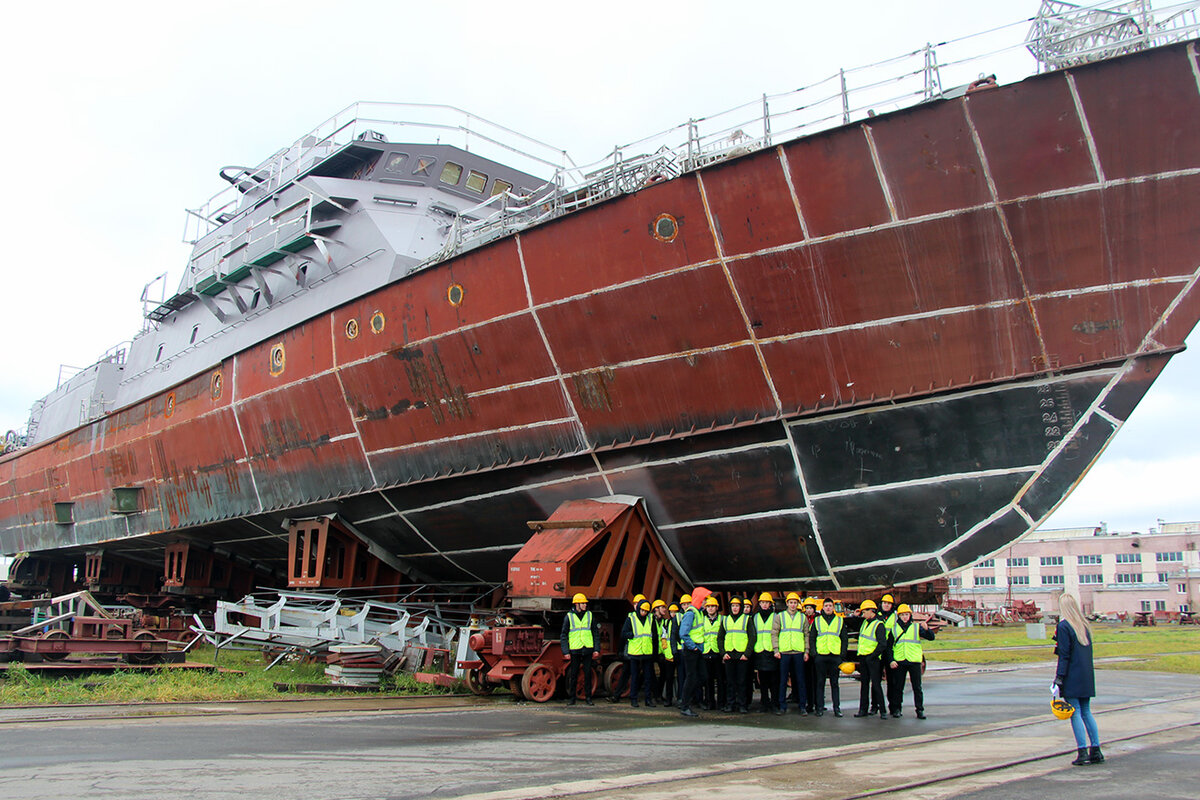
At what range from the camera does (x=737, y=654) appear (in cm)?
877

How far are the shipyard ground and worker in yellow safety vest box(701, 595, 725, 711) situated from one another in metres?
0.61

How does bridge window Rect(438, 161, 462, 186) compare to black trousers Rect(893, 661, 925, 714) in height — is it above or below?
above

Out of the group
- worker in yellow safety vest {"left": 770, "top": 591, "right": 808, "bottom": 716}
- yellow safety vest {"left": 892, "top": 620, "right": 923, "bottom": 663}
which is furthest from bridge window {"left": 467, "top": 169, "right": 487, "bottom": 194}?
yellow safety vest {"left": 892, "top": 620, "right": 923, "bottom": 663}

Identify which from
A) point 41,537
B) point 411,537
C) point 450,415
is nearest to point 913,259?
point 450,415

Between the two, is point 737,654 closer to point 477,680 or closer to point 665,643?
point 665,643

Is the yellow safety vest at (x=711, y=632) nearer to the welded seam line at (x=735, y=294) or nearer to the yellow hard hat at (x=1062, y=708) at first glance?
the welded seam line at (x=735, y=294)

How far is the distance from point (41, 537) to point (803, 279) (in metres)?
22.7

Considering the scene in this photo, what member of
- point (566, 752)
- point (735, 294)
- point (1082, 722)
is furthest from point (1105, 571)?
point (566, 752)

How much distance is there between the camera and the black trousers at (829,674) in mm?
8406

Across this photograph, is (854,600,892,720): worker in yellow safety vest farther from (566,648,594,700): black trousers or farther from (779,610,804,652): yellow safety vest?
(566,648,594,700): black trousers

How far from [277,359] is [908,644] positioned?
10.3 meters

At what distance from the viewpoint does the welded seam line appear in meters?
8.98

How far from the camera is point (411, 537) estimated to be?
1300 centimetres

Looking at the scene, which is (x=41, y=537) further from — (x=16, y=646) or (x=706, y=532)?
(x=706, y=532)
